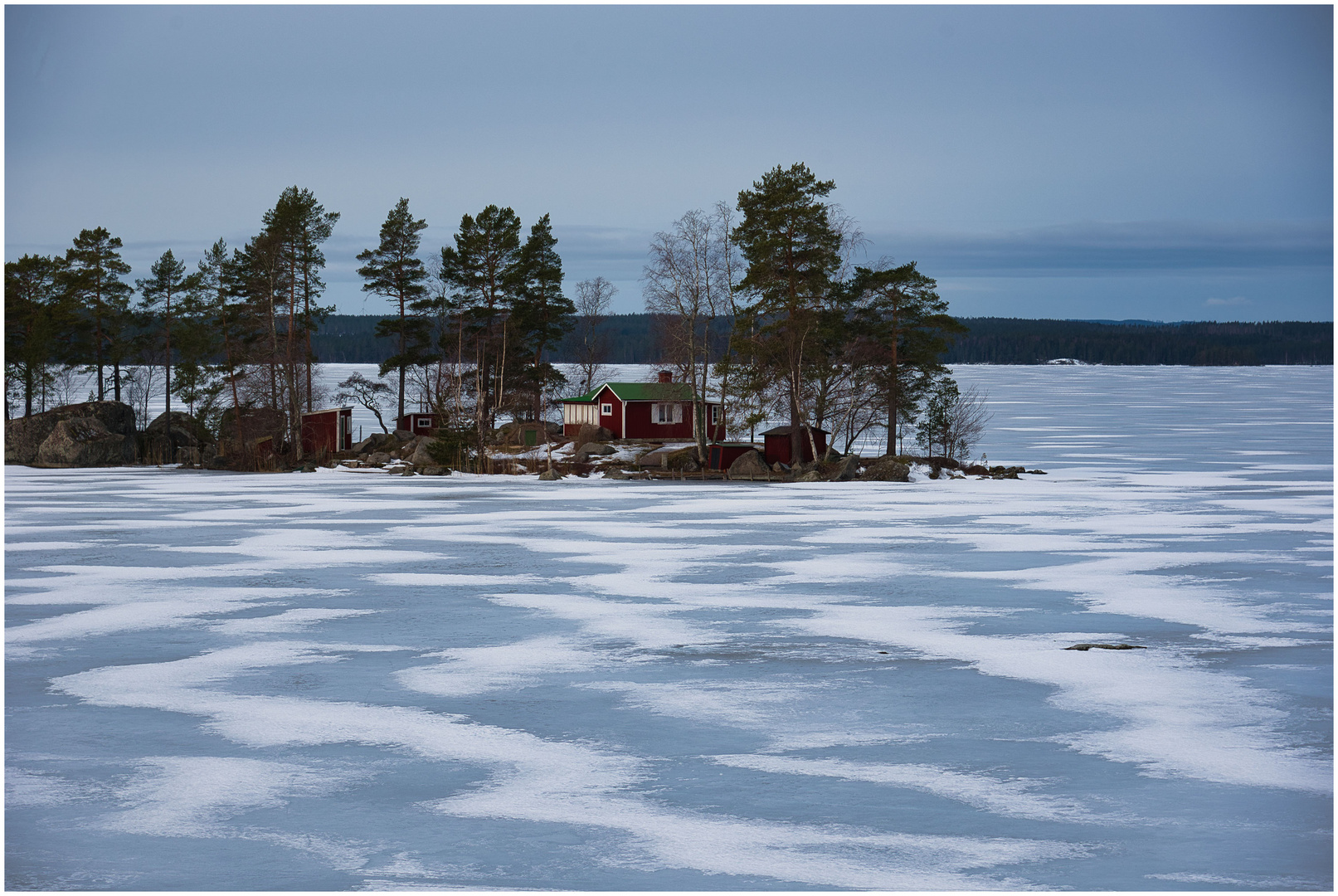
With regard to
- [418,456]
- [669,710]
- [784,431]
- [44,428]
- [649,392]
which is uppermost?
[649,392]

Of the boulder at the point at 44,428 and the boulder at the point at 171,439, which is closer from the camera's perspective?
the boulder at the point at 44,428

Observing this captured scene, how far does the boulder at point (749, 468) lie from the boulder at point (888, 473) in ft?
10.3

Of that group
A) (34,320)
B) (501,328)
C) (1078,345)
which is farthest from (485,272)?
(1078,345)

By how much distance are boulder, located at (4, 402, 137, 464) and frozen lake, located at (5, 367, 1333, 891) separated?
31768mm

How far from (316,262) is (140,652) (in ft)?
139

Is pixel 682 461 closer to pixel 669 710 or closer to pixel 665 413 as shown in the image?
pixel 665 413

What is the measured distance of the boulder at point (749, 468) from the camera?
3697 centimetres

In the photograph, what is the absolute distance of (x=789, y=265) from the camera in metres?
38.2

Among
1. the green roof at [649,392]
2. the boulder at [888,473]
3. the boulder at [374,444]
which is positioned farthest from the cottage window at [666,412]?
the boulder at [888,473]

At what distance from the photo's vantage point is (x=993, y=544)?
17547 millimetres

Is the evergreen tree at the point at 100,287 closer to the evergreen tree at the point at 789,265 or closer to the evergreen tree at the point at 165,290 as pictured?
the evergreen tree at the point at 165,290

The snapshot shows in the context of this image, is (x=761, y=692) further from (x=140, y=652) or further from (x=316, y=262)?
(x=316, y=262)

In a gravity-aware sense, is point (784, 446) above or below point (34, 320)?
below

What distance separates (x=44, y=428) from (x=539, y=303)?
20.5 metres
